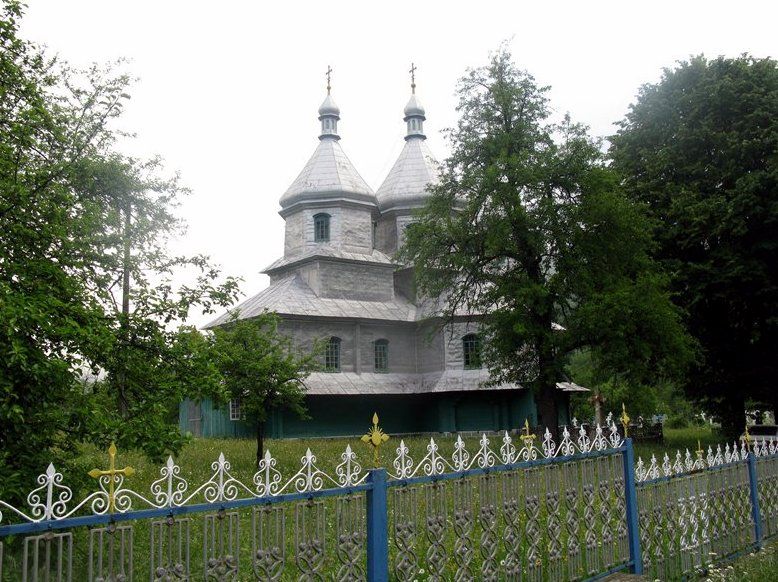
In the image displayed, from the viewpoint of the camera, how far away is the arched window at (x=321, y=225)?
118 feet

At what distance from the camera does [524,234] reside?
21625 mm

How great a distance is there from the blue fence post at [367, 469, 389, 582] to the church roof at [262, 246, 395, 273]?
27.8m

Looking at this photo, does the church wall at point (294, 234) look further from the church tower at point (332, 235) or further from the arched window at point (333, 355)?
the arched window at point (333, 355)

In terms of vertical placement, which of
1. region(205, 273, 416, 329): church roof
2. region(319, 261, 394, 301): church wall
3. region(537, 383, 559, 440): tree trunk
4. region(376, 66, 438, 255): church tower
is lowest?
region(537, 383, 559, 440): tree trunk

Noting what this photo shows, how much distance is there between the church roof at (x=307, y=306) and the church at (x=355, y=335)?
67 millimetres

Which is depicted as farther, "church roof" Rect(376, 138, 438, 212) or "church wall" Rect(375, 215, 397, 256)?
"church wall" Rect(375, 215, 397, 256)

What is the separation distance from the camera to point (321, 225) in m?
36.0

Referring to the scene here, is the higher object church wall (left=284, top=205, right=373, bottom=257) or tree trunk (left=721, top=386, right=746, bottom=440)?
church wall (left=284, top=205, right=373, bottom=257)

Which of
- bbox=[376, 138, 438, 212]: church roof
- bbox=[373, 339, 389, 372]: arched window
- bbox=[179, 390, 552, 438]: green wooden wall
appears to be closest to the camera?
bbox=[179, 390, 552, 438]: green wooden wall

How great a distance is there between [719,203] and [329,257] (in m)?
17.5

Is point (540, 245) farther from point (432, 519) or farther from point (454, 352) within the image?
point (432, 519)

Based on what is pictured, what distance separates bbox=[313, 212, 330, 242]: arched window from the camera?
35875mm

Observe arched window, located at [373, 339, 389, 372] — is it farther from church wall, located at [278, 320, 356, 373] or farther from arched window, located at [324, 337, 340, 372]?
arched window, located at [324, 337, 340, 372]

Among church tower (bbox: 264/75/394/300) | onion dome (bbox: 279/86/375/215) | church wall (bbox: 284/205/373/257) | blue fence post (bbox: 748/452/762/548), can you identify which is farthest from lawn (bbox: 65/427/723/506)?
onion dome (bbox: 279/86/375/215)
